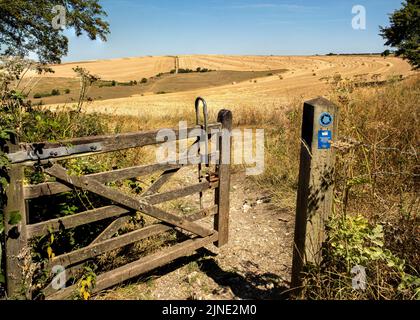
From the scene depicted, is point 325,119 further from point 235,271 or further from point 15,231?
point 15,231

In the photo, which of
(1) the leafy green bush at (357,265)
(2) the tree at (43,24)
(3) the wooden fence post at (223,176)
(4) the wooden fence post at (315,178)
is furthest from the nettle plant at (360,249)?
(2) the tree at (43,24)

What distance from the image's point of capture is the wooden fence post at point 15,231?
256cm

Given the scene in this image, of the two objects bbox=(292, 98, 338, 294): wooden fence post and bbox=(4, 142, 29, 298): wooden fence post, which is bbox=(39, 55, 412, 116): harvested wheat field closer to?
bbox=(292, 98, 338, 294): wooden fence post

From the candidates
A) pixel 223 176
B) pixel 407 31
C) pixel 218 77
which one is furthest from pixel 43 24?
pixel 218 77

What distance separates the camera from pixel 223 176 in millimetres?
4129

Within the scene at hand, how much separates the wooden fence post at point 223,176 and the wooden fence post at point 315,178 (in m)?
1.39

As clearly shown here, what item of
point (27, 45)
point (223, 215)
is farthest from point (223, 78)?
point (223, 215)

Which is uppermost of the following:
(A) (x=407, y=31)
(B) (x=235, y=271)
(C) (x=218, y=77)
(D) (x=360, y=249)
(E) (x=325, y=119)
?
(A) (x=407, y=31)

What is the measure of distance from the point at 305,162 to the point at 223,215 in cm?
175

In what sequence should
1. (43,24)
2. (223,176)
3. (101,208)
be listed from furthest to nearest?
1. (43,24)
2. (223,176)
3. (101,208)

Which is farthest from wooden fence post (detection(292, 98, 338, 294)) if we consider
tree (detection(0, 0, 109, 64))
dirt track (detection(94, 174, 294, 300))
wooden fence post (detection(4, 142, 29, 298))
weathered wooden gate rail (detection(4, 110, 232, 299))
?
tree (detection(0, 0, 109, 64))

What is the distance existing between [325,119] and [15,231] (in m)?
2.42

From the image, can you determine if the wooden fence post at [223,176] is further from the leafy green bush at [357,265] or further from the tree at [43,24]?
the tree at [43,24]
